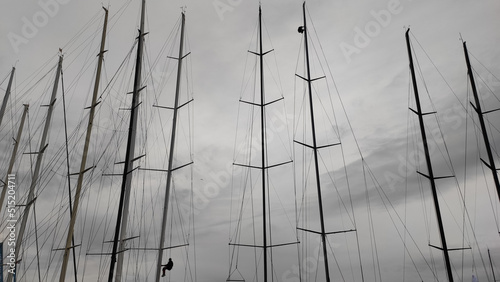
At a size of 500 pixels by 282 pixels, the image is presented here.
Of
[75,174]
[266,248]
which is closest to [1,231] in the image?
[75,174]

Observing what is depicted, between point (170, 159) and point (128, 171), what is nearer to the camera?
point (128, 171)

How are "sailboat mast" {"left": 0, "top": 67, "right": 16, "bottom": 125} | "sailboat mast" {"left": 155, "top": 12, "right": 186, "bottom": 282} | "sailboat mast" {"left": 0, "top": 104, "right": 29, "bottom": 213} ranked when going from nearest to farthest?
"sailboat mast" {"left": 155, "top": 12, "right": 186, "bottom": 282}, "sailboat mast" {"left": 0, "top": 104, "right": 29, "bottom": 213}, "sailboat mast" {"left": 0, "top": 67, "right": 16, "bottom": 125}

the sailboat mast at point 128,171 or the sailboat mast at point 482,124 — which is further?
the sailboat mast at point 482,124

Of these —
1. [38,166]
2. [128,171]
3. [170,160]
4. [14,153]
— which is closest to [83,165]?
[128,171]

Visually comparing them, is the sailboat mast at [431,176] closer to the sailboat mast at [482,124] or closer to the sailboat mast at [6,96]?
the sailboat mast at [482,124]

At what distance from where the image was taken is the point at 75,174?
26859 mm

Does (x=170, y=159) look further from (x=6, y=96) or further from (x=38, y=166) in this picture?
(x=6, y=96)

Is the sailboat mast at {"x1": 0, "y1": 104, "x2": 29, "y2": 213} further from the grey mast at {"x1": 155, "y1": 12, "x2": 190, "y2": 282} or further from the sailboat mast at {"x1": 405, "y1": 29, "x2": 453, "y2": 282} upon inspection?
the sailboat mast at {"x1": 405, "y1": 29, "x2": 453, "y2": 282}

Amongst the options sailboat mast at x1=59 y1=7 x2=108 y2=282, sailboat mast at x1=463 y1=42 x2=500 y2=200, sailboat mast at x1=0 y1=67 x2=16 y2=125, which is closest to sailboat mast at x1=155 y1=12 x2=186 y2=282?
sailboat mast at x1=59 y1=7 x2=108 y2=282

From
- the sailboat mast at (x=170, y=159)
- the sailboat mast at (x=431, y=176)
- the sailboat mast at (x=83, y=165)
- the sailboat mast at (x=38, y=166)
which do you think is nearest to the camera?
the sailboat mast at (x=83, y=165)

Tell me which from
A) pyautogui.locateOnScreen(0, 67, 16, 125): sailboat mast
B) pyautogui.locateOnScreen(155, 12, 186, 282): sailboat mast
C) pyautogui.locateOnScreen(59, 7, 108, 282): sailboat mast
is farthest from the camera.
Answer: pyautogui.locateOnScreen(0, 67, 16, 125): sailboat mast

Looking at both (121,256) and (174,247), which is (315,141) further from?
(121,256)

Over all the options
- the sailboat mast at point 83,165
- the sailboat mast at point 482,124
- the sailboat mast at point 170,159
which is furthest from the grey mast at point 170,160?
the sailboat mast at point 482,124

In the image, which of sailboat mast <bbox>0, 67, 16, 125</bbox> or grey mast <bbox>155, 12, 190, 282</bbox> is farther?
sailboat mast <bbox>0, 67, 16, 125</bbox>
